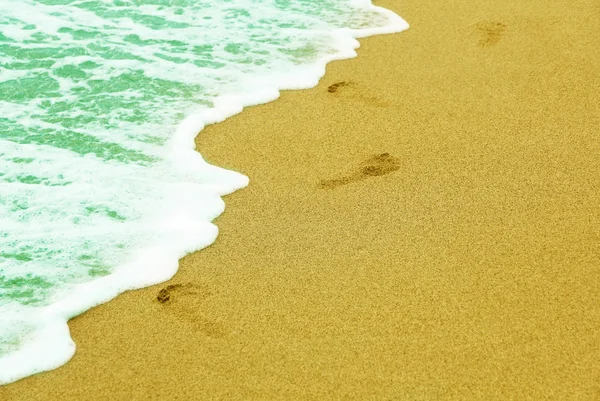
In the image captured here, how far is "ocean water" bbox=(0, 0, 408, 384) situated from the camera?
267 centimetres

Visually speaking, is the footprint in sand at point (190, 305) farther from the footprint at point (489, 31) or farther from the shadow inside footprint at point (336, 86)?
the footprint at point (489, 31)

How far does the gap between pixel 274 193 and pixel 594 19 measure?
2467 millimetres

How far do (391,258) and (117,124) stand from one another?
1.67 meters

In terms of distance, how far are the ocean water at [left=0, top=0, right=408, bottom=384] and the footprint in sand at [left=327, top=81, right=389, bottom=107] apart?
0.56 feet

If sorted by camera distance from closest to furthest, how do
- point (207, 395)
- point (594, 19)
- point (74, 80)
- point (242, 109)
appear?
1. point (207, 395)
2. point (242, 109)
3. point (74, 80)
4. point (594, 19)

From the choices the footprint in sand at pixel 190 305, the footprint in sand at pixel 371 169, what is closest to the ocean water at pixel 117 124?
the footprint in sand at pixel 190 305

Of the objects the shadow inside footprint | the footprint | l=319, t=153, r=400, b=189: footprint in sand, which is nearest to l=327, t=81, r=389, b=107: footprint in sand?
the shadow inside footprint

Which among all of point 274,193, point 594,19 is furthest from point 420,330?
point 594,19

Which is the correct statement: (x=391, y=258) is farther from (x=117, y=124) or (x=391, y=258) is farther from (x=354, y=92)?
(x=117, y=124)

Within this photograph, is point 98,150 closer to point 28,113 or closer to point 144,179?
point 144,179

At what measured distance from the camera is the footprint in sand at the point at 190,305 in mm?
2402

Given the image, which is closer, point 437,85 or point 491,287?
point 491,287

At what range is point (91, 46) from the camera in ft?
14.5

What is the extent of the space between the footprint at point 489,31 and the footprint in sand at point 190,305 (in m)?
2.43
